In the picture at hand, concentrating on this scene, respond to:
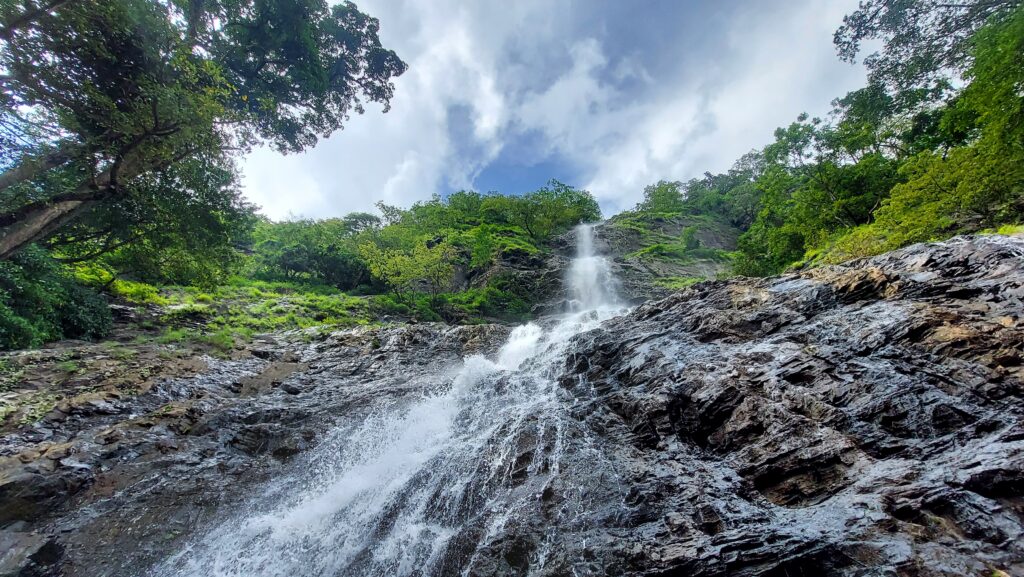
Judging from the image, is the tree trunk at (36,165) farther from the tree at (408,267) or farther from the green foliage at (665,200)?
the green foliage at (665,200)

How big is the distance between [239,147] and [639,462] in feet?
52.2

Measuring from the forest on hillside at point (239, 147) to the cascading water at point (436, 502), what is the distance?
29.4ft

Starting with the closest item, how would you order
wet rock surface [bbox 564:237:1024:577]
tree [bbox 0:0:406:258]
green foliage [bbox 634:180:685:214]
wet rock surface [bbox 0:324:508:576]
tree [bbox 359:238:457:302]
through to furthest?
wet rock surface [bbox 564:237:1024:577], wet rock surface [bbox 0:324:508:576], tree [bbox 0:0:406:258], tree [bbox 359:238:457:302], green foliage [bbox 634:180:685:214]

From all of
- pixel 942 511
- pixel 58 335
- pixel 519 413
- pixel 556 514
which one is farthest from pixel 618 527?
pixel 58 335

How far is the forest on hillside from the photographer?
360 inches

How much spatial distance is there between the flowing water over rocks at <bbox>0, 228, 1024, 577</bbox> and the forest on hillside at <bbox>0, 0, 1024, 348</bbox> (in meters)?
5.26

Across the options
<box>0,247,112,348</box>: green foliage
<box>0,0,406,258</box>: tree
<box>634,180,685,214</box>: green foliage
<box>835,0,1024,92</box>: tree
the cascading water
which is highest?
<box>634,180,685,214</box>: green foliage

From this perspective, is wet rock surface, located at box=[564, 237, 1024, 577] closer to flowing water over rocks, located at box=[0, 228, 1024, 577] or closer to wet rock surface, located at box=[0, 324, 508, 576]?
flowing water over rocks, located at box=[0, 228, 1024, 577]

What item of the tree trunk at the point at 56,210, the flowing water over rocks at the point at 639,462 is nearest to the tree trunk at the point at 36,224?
the tree trunk at the point at 56,210

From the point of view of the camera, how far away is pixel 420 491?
7.88 m

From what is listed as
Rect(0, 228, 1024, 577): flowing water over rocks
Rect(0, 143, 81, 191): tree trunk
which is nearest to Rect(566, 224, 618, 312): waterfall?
Rect(0, 228, 1024, 577): flowing water over rocks

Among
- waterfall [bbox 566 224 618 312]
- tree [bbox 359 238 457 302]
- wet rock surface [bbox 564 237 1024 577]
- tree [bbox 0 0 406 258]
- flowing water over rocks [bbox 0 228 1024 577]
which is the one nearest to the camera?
wet rock surface [bbox 564 237 1024 577]

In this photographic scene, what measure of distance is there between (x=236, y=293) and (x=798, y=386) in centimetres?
2779

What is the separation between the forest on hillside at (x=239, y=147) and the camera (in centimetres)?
915
